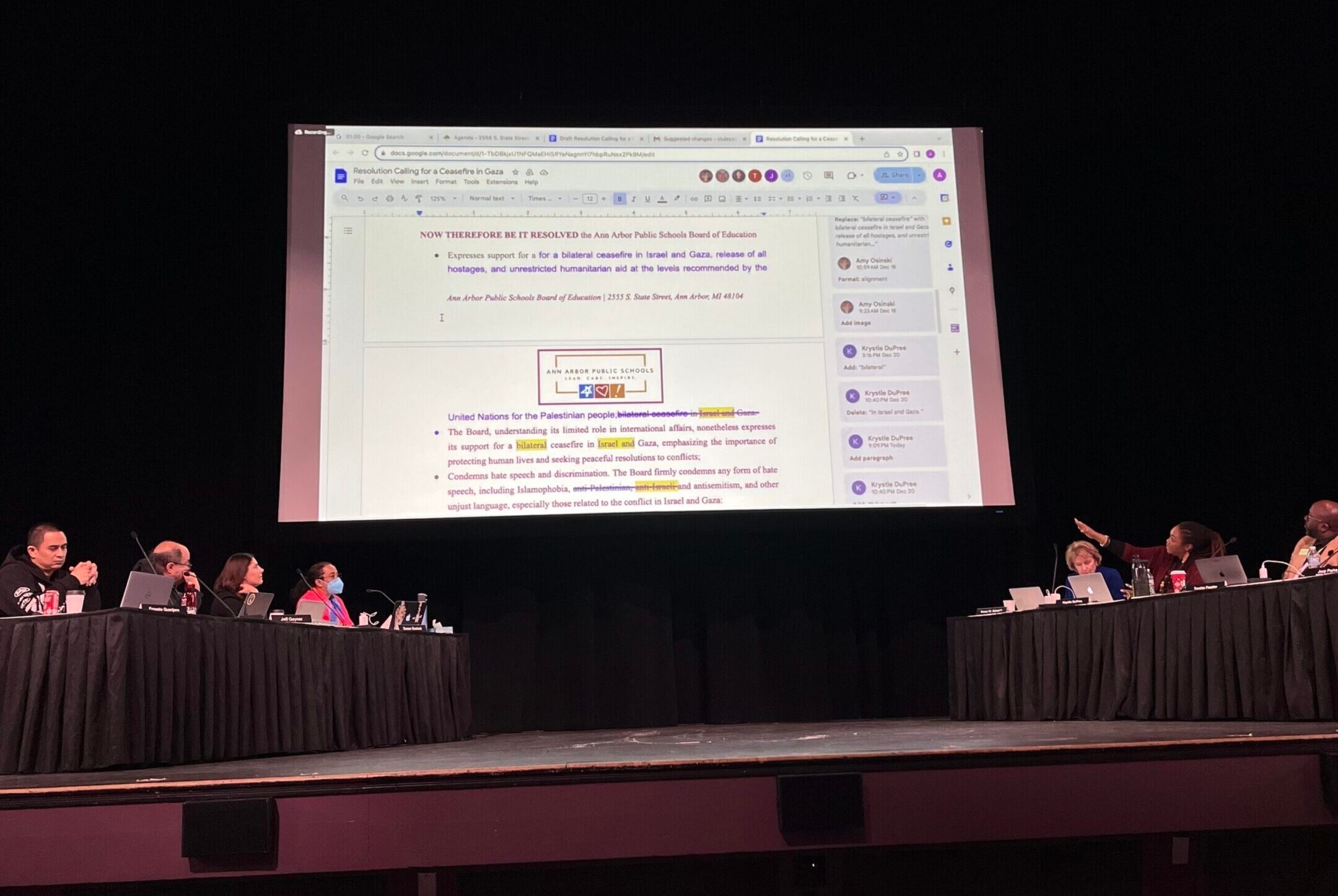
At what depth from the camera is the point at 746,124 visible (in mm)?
5734

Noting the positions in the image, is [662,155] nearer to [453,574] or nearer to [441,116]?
[441,116]

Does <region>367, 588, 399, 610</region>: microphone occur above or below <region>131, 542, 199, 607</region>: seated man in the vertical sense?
below

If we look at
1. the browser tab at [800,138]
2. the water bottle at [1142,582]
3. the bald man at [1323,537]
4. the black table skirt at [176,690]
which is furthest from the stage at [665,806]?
the browser tab at [800,138]

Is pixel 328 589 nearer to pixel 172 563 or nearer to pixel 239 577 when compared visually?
pixel 239 577

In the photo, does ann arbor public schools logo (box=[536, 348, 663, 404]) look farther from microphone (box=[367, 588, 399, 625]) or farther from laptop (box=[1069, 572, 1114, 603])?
laptop (box=[1069, 572, 1114, 603])

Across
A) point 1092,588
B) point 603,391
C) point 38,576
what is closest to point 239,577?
point 38,576

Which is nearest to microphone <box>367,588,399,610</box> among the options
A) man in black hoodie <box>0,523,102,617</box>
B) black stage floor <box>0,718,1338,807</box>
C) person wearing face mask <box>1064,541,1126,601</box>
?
black stage floor <box>0,718,1338,807</box>

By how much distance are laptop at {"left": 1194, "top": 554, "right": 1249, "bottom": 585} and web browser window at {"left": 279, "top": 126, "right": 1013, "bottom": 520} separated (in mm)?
1393

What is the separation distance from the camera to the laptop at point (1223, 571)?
13.3 ft

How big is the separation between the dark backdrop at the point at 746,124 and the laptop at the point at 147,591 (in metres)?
2.24

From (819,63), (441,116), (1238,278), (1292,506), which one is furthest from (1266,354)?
(441,116)

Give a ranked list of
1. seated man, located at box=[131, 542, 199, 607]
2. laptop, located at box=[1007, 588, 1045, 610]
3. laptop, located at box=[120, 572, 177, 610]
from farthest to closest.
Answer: laptop, located at box=[1007, 588, 1045, 610], seated man, located at box=[131, 542, 199, 607], laptop, located at box=[120, 572, 177, 610]

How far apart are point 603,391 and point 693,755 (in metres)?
3.03

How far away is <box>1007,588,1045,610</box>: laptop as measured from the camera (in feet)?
17.2
